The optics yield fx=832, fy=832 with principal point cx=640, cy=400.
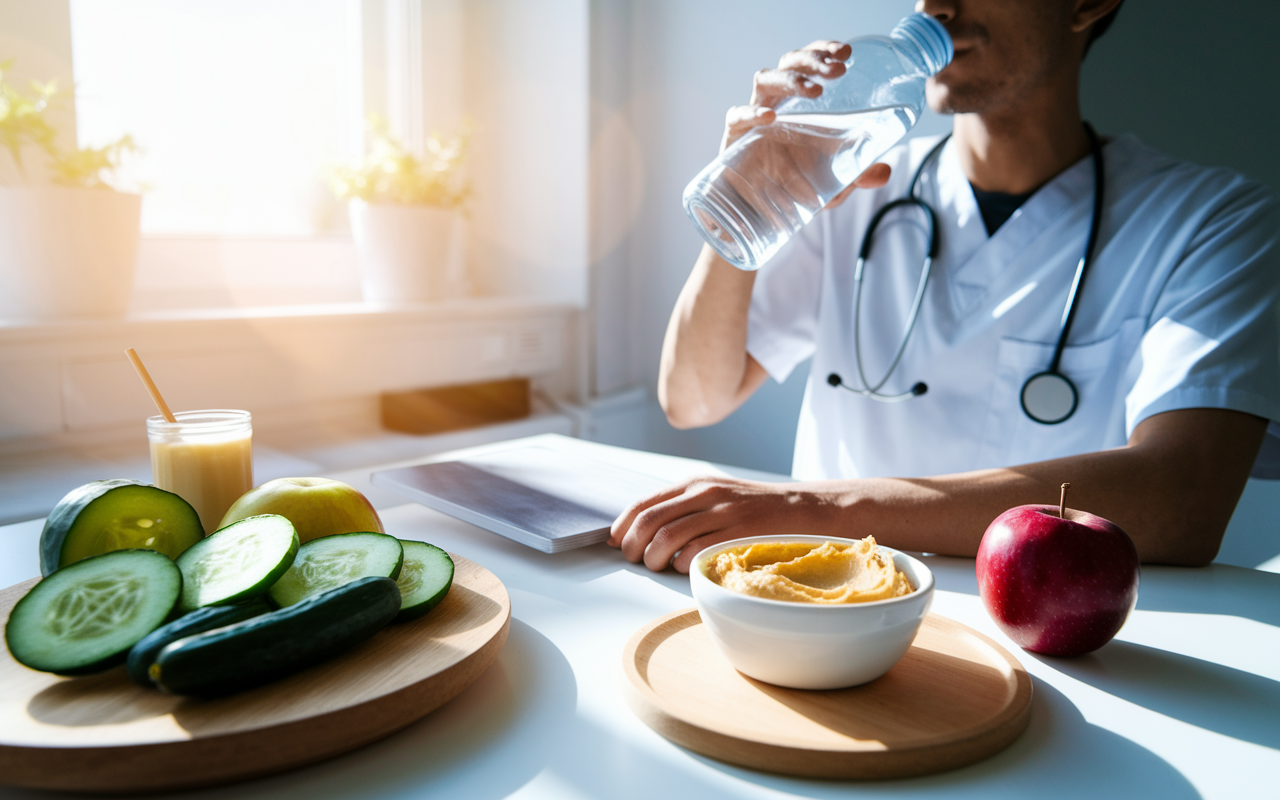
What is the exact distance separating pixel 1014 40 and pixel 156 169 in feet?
5.61

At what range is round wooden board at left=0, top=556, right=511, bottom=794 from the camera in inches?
16.1

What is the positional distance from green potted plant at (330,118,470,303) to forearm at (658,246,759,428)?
776mm

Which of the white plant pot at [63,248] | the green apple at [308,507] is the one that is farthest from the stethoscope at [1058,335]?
the white plant pot at [63,248]

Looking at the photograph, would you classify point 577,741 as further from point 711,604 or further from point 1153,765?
point 1153,765

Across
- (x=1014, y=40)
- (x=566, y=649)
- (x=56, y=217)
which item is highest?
(x=1014, y=40)

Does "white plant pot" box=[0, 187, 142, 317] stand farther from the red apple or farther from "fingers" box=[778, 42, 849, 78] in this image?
the red apple

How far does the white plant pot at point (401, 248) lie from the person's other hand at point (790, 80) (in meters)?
1.09

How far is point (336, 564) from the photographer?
0.60 meters

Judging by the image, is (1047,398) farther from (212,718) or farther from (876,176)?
(212,718)

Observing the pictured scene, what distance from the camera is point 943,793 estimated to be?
444 mm

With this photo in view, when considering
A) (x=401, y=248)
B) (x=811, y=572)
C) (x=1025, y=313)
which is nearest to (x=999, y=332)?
(x=1025, y=313)

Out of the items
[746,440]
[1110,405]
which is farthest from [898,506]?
[746,440]

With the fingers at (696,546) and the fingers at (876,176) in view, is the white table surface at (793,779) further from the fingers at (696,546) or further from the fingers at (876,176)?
the fingers at (876,176)

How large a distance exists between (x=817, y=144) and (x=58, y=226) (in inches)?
49.2
